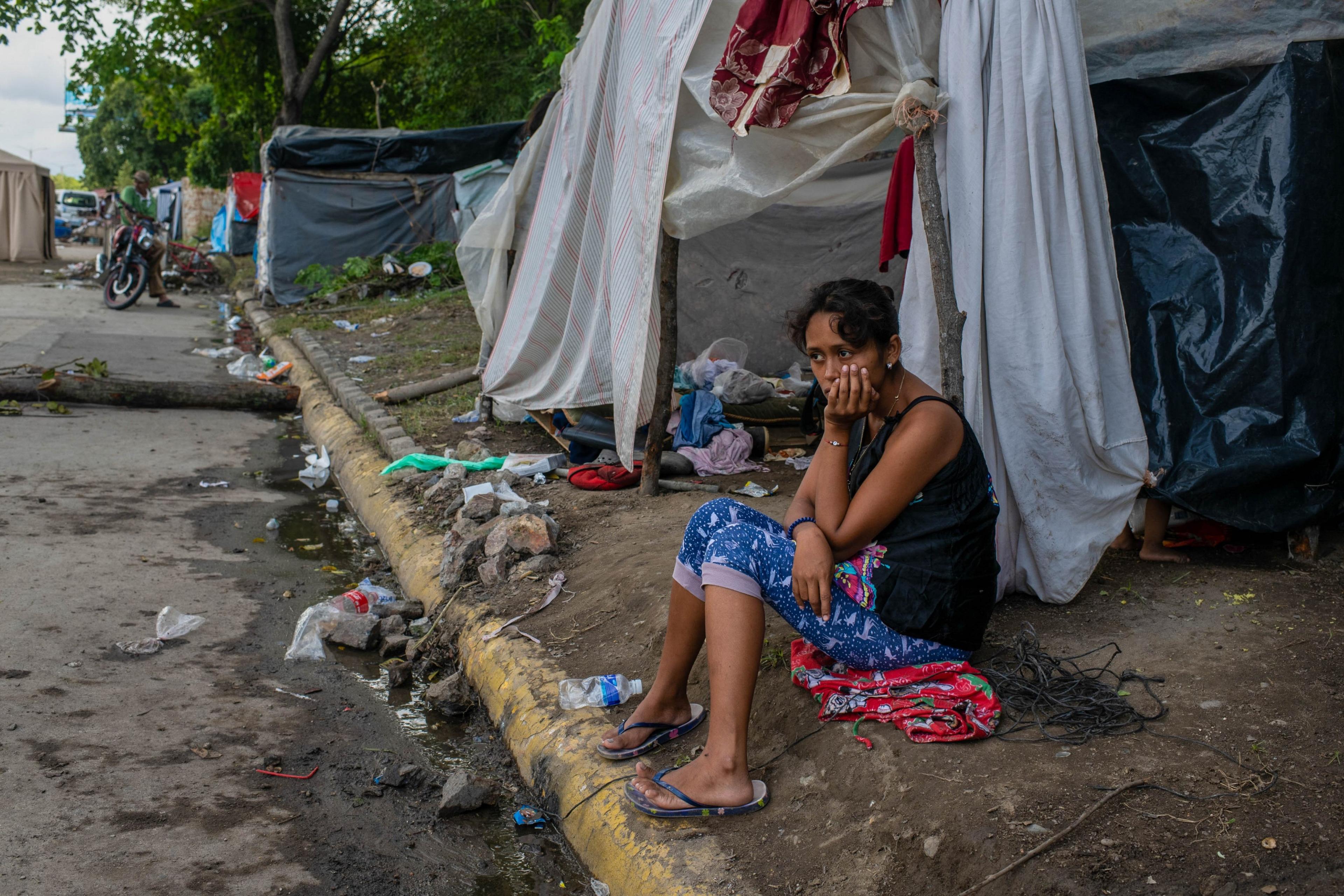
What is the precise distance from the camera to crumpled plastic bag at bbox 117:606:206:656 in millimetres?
3861

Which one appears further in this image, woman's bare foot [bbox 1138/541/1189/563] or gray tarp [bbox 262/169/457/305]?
gray tarp [bbox 262/169/457/305]

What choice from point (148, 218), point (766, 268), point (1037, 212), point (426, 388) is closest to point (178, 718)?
point (1037, 212)

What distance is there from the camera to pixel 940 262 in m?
3.29

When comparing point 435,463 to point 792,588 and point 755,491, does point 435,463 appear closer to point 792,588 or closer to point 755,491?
point 755,491

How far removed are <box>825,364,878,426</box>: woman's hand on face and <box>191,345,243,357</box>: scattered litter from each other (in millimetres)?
10353

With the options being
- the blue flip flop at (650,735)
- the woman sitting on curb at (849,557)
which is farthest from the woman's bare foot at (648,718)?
the woman sitting on curb at (849,557)

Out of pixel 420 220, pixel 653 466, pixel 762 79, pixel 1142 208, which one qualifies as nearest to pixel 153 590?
pixel 653 466

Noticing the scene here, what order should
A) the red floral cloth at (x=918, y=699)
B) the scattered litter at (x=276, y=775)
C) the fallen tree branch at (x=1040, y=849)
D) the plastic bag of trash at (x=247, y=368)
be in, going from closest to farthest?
the fallen tree branch at (x=1040, y=849) < the red floral cloth at (x=918, y=699) < the scattered litter at (x=276, y=775) < the plastic bag of trash at (x=247, y=368)

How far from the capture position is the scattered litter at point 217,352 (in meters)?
11.4

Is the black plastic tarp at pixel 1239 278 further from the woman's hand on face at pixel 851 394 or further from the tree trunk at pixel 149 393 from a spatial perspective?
the tree trunk at pixel 149 393

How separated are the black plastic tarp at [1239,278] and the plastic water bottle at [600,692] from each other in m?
2.06

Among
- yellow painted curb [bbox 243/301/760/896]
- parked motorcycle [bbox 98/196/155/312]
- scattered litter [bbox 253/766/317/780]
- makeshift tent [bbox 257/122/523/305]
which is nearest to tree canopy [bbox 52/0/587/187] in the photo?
makeshift tent [bbox 257/122/523/305]

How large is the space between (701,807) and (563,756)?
0.63 m

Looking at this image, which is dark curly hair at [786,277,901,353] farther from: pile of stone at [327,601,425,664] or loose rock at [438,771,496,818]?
pile of stone at [327,601,425,664]
